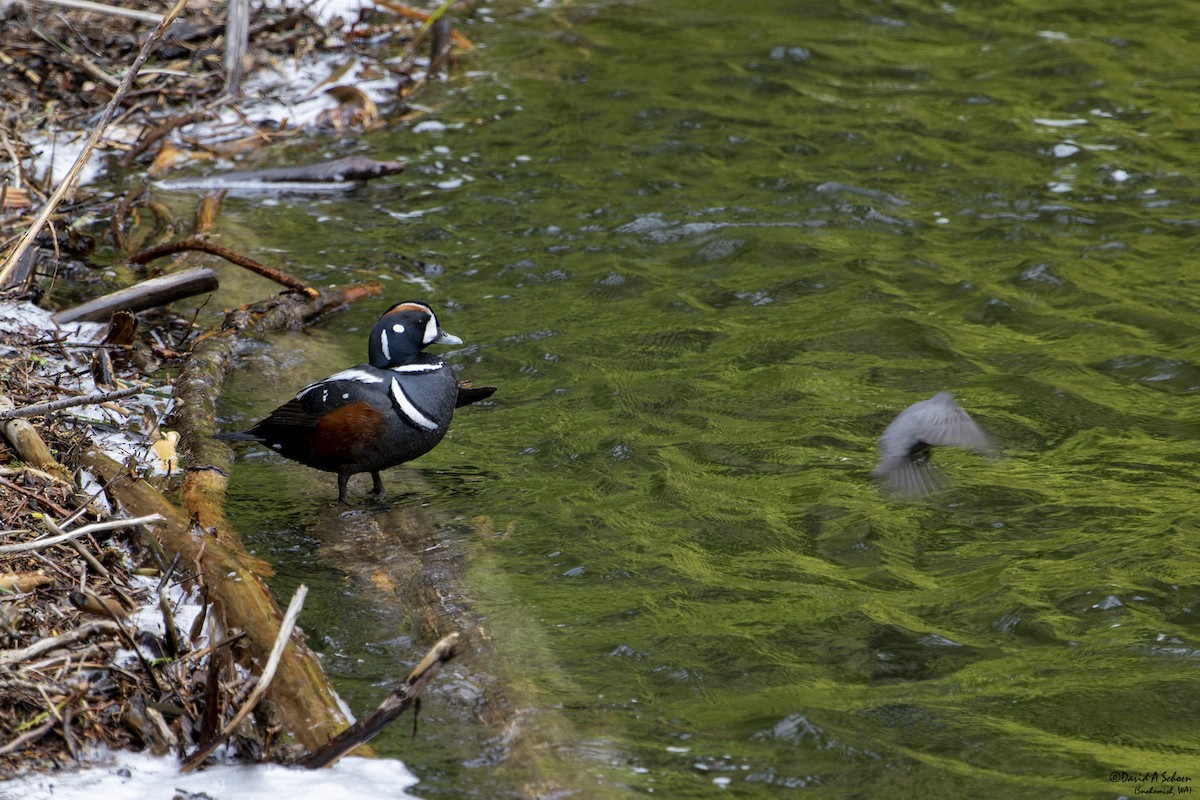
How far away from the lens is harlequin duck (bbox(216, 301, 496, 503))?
523 centimetres

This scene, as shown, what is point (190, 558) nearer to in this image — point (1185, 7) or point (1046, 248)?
point (1046, 248)

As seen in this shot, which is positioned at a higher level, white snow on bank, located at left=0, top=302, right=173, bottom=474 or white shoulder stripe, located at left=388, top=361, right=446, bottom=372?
white shoulder stripe, located at left=388, top=361, right=446, bottom=372

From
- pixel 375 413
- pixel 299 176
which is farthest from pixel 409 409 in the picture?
pixel 299 176

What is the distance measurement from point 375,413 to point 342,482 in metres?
0.45

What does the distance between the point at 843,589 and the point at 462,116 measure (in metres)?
6.72

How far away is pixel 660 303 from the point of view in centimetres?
764

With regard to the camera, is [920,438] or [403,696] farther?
[920,438]

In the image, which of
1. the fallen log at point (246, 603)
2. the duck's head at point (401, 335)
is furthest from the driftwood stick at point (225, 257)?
the fallen log at point (246, 603)

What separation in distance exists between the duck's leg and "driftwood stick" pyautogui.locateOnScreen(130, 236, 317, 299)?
1.74 meters

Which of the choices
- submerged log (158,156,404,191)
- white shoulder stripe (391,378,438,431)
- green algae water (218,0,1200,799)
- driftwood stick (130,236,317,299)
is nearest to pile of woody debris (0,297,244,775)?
green algae water (218,0,1200,799)

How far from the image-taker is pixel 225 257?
21.8 ft

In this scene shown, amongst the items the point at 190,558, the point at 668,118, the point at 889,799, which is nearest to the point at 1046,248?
the point at 668,118

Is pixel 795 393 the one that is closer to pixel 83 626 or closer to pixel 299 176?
pixel 83 626

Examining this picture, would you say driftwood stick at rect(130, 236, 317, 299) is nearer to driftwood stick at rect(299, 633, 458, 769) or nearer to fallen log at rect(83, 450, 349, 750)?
fallen log at rect(83, 450, 349, 750)
